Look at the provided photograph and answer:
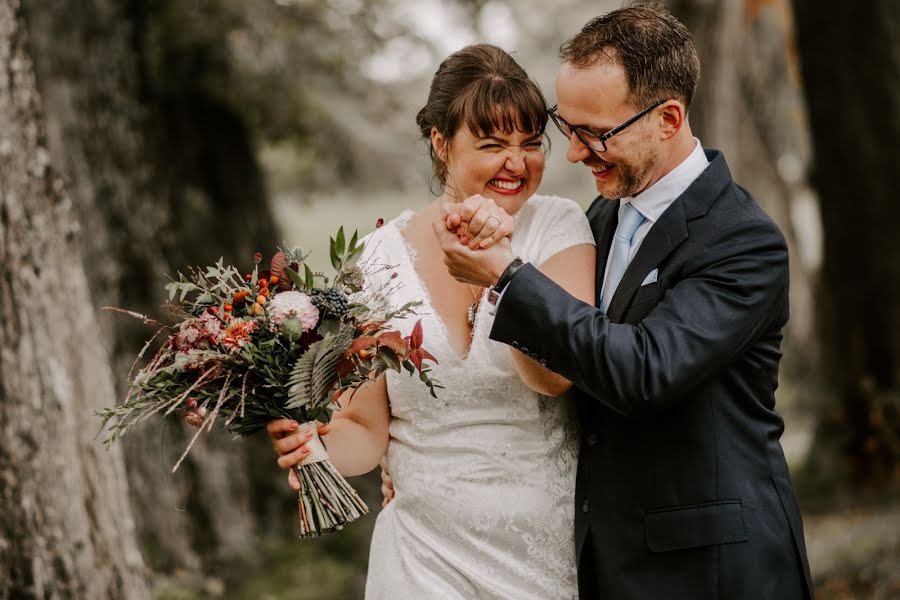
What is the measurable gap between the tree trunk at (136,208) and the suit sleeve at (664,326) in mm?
4597

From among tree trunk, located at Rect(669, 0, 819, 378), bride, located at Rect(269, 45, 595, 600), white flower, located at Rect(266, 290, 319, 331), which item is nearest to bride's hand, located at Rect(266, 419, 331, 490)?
bride, located at Rect(269, 45, 595, 600)

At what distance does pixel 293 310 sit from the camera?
2.71m

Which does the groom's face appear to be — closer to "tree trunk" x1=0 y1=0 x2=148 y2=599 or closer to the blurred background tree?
"tree trunk" x1=0 y1=0 x2=148 y2=599

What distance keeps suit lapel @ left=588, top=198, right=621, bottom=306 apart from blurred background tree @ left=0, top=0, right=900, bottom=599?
3.32 metres

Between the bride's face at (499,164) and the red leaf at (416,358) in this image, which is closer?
the red leaf at (416,358)

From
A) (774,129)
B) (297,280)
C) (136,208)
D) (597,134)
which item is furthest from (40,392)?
(774,129)

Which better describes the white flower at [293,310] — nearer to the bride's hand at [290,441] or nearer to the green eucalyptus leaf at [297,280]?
the green eucalyptus leaf at [297,280]

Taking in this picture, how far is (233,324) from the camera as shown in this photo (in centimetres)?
273

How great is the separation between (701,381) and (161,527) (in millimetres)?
5974

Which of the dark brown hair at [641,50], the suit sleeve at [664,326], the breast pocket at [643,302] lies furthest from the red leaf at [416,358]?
the dark brown hair at [641,50]

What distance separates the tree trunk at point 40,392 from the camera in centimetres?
378

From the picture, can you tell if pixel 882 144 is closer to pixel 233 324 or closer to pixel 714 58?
pixel 714 58

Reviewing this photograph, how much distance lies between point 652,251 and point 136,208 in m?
5.52

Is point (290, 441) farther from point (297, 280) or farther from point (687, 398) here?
point (687, 398)
